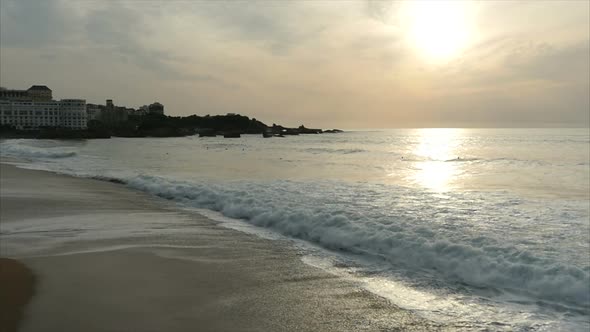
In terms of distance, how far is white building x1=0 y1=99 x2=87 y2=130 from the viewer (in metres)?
133

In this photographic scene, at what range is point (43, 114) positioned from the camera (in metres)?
140

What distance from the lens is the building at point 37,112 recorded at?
438 ft

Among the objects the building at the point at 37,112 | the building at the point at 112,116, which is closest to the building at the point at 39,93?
the building at the point at 37,112

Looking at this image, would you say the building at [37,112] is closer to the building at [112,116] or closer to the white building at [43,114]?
the white building at [43,114]

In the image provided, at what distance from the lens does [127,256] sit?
6.34 metres

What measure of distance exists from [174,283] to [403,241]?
3.69m

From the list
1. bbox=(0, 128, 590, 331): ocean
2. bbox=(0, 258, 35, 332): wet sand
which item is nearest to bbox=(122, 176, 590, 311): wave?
bbox=(0, 128, 590, 331): ocean

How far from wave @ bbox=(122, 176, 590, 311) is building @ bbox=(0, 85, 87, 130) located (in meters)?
142

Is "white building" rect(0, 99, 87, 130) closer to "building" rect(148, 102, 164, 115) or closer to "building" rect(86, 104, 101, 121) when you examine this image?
"building" rect(86, 104, 101, 121)

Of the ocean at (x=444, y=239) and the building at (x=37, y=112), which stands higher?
→ the building at (x=37, y=112)

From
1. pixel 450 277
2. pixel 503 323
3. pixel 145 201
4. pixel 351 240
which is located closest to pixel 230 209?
pixel 145 201

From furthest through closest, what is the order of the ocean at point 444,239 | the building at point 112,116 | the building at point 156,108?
1. the building at point 156,108
2. the building at point 112,116
3. the ocean at point 444,239

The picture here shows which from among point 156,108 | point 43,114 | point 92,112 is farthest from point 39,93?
point 156,108

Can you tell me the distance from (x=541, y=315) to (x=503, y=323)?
23.5 inches
